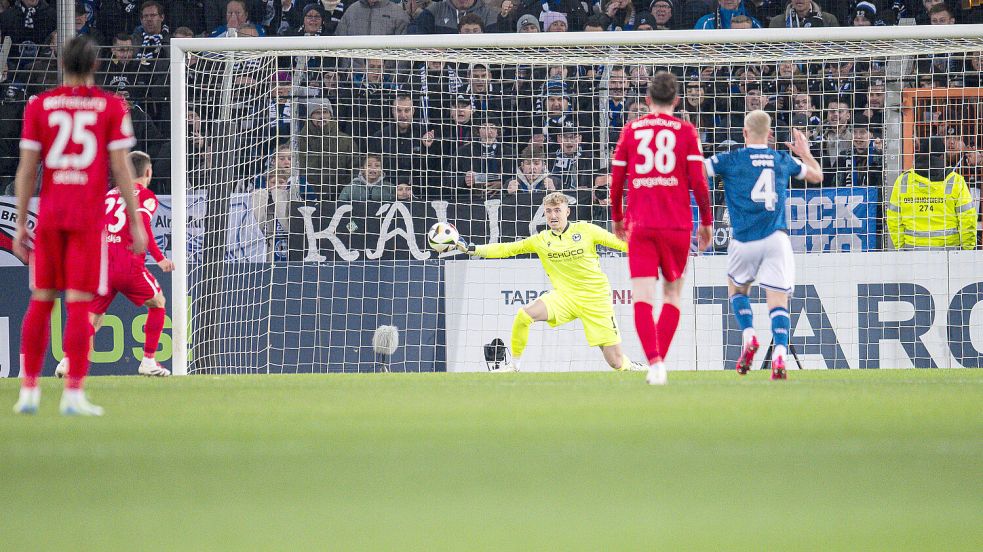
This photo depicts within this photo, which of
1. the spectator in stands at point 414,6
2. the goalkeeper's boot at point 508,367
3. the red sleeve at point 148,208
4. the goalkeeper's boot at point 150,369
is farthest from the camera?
the spectator in stands at point 414,6

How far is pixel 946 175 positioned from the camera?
12.5 metres

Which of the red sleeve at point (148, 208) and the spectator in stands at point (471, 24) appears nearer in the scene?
the red sleeve at point (148, 208)

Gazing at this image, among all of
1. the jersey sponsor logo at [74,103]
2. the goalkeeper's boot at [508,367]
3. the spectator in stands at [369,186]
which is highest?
the spectator in stands at [369,186]

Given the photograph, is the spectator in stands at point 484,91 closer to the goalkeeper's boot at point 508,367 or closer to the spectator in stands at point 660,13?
the spectator in stands at point 660,13

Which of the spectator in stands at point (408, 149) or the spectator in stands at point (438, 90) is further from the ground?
the spectator in stands at point (438, 90)

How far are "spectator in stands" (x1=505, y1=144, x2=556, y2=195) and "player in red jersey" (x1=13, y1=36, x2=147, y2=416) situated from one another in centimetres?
711

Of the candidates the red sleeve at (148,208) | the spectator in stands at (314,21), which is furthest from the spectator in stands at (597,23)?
the red sleeve at (148,208)

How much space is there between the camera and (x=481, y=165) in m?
13.2

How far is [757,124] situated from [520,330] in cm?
344

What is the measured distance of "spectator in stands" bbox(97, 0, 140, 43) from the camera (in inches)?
613

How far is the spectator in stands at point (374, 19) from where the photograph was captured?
15266 millimetres

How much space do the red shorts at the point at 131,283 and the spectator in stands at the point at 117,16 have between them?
6320 mm

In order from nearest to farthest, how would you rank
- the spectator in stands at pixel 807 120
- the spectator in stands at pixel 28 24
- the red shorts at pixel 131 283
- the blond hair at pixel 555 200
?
the red shorts at pixel 131 283, the blond hair at pixel 555 200, the spectator in stands at pixel 807 120, the spectator in stands at pixel 28 24

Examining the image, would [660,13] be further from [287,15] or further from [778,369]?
[778,369]
